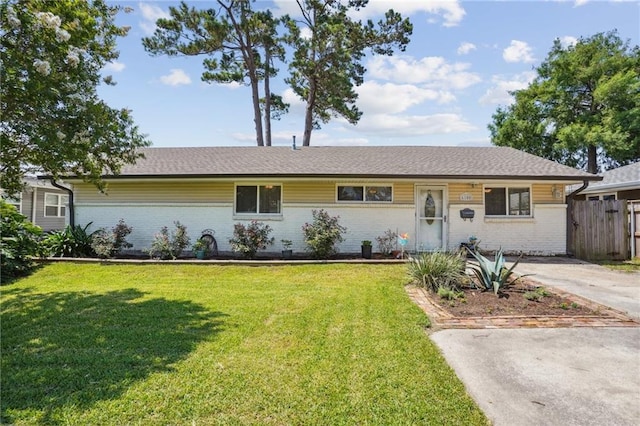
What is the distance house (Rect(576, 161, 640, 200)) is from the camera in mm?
11695

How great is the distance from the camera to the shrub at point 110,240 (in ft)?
31.9

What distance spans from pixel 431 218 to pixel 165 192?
8728mm

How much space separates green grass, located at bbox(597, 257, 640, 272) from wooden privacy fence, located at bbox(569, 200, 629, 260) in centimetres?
23

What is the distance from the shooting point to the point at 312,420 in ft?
7.99

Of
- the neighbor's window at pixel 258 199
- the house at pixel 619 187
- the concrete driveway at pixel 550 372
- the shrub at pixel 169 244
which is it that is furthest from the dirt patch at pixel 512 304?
the house at pixel 619 187

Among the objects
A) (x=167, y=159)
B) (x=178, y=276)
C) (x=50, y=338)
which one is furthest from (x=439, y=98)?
(x=50, y=338)

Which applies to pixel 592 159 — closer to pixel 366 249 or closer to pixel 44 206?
pixel 366 249

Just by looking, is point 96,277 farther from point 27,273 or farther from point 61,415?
point 61,415

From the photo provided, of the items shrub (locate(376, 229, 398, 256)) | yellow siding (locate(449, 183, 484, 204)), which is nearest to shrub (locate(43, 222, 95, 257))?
shrub (locate(376, 229, 398, 256))

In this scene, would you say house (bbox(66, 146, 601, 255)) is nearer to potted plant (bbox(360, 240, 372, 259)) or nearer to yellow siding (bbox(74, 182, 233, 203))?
yellow siding (bbox(74, 182, 233, 203))

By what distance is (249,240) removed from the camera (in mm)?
9773

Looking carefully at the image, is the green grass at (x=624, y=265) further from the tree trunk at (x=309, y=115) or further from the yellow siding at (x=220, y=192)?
the tree trunk at (x=309, y=115)

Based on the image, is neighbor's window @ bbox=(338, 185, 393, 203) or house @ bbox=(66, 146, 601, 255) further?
neighbor's window @ bbox=(338, 185, 393, 203)

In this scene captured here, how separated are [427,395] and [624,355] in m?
2.36
